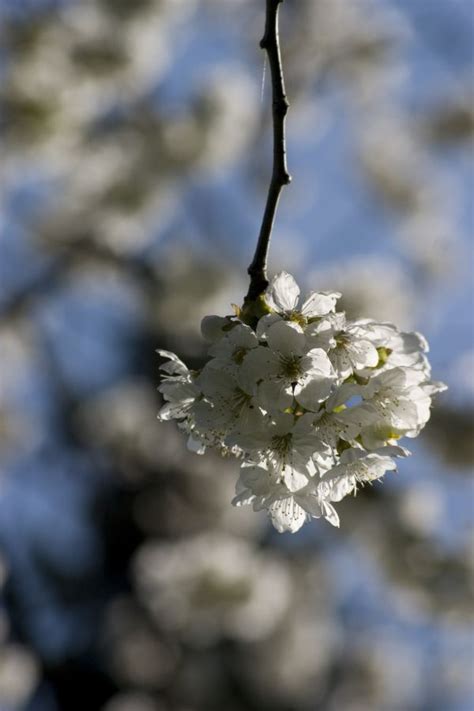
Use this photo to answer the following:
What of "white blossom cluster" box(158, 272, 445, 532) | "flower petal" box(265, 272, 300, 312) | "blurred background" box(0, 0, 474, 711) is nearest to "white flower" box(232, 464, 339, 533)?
"white blossom cluster" box(158, 272, 445, 532)

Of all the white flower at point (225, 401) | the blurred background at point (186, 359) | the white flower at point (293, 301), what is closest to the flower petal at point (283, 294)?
the white flower at point (293, 301)

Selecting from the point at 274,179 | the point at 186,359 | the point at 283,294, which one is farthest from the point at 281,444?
the point at 186,359

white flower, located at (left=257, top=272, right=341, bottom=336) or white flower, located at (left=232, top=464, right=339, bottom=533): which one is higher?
white flower, located at (left=257, top=272, right=341, bottom=336)

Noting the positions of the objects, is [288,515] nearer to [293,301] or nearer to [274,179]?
[293,301]

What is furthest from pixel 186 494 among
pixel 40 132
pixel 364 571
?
pixel 40 132

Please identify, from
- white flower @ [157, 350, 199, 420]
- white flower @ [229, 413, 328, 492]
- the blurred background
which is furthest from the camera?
the blurred background

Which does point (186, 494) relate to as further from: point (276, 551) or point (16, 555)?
point (16, 555)

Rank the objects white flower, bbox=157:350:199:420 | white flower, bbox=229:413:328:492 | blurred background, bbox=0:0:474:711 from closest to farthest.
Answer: white flower, bbox=229:413:328:492 < white flower, bbox=157:350:199:420 < blurred background, bbox=0:0:474:711

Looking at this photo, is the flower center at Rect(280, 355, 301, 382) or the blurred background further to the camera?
the blurred background

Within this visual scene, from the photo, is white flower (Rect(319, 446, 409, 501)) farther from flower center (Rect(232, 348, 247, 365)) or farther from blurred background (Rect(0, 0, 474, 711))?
blurred background (Rect(0, 0, 474, 711))
